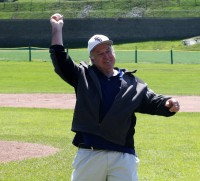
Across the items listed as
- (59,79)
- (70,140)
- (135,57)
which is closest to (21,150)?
(70,140)

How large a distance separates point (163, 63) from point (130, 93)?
3917cm

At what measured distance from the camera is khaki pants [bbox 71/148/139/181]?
20.3ft

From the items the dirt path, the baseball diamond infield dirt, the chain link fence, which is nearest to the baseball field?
the baseball diamond infield dirt

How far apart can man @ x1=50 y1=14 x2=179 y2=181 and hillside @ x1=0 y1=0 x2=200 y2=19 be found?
70383 mm

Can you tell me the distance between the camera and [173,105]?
20.8 ft

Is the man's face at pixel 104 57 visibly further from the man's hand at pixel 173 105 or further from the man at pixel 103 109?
the man's hand at pixel 173 105

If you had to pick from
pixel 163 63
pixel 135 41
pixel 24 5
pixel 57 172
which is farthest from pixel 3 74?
pixel 24 5

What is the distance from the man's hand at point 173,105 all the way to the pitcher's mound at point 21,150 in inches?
220

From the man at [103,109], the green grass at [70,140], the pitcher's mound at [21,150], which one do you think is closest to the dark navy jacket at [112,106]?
the man at [103,109]

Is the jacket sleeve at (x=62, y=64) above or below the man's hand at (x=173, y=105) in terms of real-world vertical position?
above

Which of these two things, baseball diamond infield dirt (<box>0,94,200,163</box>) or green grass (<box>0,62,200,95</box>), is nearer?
baseball diamond infield dirt (<box>0,94,200,163</box>)

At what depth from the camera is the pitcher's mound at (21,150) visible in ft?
38.5

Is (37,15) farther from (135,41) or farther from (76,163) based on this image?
(76,163)

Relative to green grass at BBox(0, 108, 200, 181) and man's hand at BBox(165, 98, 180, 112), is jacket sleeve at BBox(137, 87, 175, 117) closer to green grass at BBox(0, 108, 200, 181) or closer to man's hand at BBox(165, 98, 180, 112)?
man's hand at BBox(165, 98, 180, 112)
